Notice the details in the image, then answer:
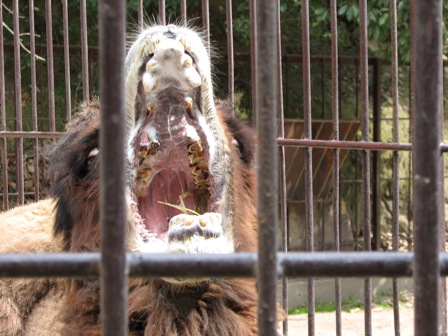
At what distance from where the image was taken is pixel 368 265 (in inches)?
34.3

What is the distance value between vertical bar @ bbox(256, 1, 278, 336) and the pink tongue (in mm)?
1559

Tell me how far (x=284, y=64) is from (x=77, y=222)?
602 centimetres

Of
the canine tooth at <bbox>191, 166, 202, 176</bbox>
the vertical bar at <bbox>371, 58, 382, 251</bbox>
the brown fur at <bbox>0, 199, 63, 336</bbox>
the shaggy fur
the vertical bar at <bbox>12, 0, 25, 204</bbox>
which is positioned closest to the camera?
the shaggy fur

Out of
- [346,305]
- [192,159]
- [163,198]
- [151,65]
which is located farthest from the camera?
[346,305]

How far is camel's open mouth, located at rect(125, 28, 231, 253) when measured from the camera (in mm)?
2123

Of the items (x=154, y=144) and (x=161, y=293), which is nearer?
(x=161, y=293)

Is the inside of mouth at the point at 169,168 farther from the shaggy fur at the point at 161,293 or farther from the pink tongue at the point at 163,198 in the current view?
the shaggy fur at the point at 161,293

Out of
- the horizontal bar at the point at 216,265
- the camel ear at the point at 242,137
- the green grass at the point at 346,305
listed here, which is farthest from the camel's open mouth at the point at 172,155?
the green grass at the point at 346,305

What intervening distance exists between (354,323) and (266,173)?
650cm

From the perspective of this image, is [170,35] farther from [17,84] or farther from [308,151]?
[17,84]

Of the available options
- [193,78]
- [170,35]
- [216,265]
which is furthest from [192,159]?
[216,265]

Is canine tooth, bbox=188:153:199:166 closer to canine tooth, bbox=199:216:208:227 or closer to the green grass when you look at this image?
canine tooth, bbox=199:216:208:227

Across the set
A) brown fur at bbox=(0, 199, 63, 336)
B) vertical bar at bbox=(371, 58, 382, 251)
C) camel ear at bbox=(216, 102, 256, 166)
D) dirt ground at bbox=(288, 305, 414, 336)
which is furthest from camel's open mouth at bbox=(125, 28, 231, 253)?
vertical bar at bbox=(371, 58, 382, 251)

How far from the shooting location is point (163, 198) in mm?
2477
